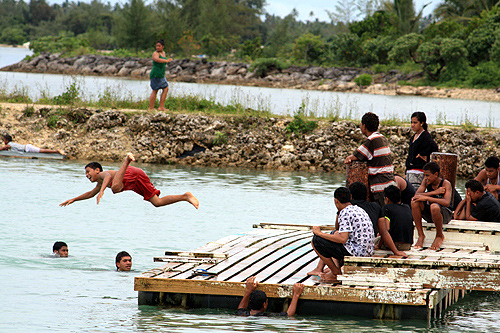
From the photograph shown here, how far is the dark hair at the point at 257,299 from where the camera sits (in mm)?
6770

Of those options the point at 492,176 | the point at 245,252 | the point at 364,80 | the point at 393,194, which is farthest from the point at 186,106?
the point at 364,80

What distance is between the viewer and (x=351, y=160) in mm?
8133

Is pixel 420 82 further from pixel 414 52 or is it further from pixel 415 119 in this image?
pixel 415 119

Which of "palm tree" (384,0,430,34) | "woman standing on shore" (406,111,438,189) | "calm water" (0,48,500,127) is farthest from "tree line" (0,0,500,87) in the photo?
"woman standing on shore" (406,111,438,189)

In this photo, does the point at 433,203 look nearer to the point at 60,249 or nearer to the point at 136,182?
the point at 136,182

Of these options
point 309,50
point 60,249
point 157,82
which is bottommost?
point 60,249

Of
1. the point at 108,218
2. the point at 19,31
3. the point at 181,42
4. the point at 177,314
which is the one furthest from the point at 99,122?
the point at 19,31

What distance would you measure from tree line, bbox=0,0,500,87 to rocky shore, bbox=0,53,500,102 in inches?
57.5

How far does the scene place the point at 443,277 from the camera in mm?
6965

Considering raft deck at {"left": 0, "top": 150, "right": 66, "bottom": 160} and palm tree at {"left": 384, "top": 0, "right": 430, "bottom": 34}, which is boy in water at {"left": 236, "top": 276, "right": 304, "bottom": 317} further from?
palm tree at {"left": 384, "top": 0, "right": 430, "bottom": 34}

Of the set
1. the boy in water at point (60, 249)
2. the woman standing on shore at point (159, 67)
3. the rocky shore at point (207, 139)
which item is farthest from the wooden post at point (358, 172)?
the rocky shore at point (207, 139)

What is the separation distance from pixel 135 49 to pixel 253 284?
7244 centimetres

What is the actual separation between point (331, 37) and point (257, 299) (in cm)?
6425

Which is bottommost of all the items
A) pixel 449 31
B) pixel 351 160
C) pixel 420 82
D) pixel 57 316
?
pixel 57 316
